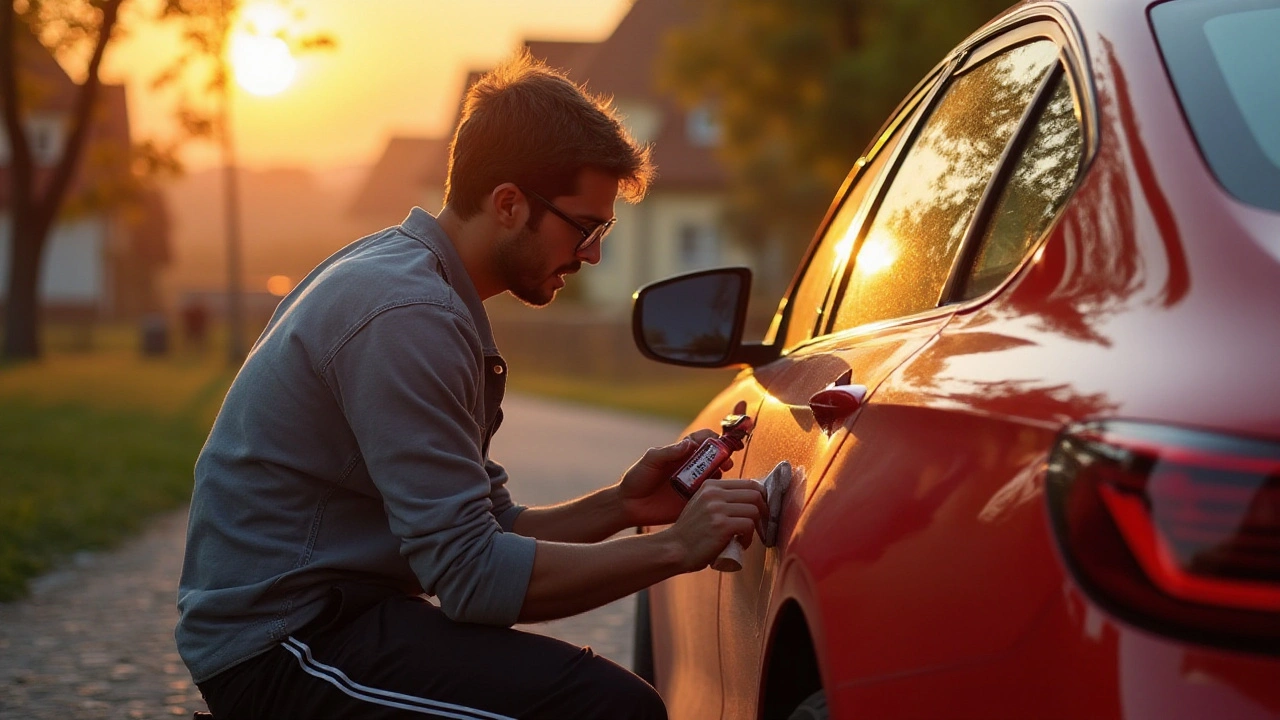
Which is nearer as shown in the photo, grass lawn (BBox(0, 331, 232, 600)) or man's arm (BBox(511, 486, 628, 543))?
man's arm (BBox(511, 486, 628, 543))

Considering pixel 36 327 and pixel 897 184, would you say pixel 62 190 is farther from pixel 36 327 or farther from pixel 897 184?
pixel 897 184

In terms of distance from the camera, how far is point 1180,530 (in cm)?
152

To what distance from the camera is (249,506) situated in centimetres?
305

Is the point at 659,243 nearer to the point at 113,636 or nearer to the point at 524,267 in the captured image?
the point at 113,636

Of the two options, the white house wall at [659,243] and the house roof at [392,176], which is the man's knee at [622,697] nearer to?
the white house wall at [659,243]

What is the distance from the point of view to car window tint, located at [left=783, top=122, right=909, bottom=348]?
342 centimetres

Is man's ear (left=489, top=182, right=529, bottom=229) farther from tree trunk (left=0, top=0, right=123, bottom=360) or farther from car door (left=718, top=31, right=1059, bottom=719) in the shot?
tree trunk (left=0, top=0, right=123, bottom=360)

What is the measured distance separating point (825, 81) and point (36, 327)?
1459 cm

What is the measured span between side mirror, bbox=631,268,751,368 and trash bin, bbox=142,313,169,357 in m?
33.6

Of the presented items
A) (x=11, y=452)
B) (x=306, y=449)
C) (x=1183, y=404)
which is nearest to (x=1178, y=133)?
(x=1183, y=404)

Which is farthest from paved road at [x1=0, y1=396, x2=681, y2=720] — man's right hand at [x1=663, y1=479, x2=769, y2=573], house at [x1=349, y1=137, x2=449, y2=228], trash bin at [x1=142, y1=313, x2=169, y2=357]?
house at [x1=349, y1=137, x2=449, y2=228]

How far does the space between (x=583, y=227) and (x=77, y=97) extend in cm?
2680

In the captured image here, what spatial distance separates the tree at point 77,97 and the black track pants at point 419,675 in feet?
67.1

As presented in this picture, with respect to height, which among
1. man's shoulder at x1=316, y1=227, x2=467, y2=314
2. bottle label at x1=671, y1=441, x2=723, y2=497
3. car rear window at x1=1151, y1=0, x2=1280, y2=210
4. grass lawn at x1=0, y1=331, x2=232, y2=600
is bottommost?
grass lawn at x1=0, y1=331, x2=232, y2=600
